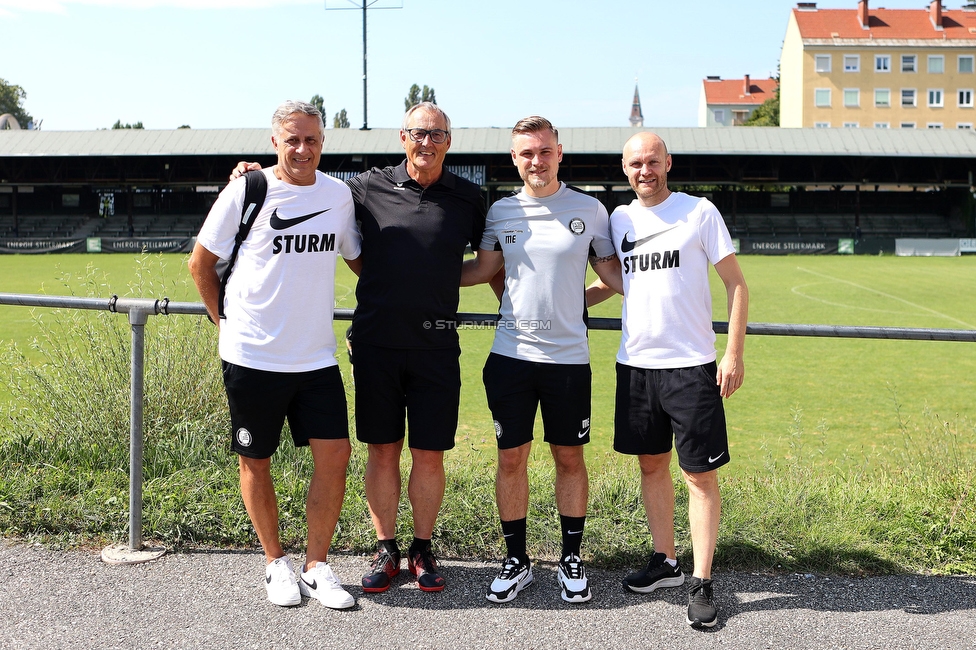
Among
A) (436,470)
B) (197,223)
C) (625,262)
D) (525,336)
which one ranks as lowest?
(436,470)

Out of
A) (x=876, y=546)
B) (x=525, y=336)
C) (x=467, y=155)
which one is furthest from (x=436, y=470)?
(x=467, y=155)

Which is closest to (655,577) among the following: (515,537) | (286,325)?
(515,537)

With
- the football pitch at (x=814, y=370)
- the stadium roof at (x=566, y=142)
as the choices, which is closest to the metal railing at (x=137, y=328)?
the football pitch at (x=814, y=370)

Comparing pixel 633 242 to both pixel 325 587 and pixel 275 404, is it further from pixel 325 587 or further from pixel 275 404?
pixel 325 587

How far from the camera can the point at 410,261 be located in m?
3.37

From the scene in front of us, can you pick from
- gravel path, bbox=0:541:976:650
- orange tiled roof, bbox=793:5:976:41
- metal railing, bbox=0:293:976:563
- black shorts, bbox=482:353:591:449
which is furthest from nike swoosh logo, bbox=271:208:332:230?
orange tiled roof, bbox=793:5:976:41

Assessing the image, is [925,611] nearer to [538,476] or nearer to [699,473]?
[699,473]

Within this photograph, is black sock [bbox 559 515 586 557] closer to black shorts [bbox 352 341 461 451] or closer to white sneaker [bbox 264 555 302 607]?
black shorts [bbox 352 341 461 451]

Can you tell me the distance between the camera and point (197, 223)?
1654 inches

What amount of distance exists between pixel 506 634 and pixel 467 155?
39799 mm

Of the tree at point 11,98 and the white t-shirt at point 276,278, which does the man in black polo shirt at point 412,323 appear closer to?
the white t-shirt at point 276,278

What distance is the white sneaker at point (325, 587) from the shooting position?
10.2 ft

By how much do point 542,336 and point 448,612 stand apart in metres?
1.08

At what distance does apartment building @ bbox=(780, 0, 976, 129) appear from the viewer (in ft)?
223
